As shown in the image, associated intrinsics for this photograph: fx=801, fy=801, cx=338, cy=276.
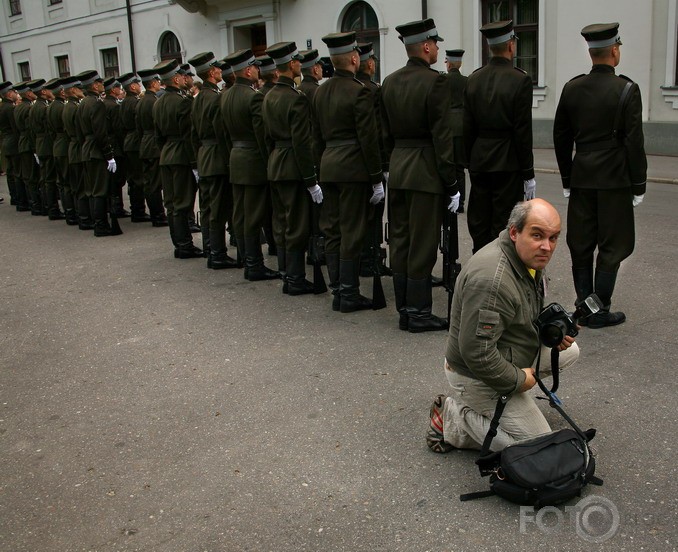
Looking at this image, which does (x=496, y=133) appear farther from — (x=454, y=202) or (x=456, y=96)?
(x=456, y=96)

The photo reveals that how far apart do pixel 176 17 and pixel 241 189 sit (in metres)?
18.3

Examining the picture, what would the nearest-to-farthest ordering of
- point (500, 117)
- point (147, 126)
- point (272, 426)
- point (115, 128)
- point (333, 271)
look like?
point (272, 426) < point (500, 117) < point (333, 271) < point (147, 126) < point (115, 128)

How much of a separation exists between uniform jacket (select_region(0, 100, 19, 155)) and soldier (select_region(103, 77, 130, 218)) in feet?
8.72

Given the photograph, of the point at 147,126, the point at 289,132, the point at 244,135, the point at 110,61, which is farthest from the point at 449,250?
the point at 110,61

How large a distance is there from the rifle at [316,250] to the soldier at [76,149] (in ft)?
14.7

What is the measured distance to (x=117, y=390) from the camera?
5250mm

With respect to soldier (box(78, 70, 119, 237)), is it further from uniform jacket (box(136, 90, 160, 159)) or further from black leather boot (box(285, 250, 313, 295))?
black leather boot (box(285, 250, 313, 295))

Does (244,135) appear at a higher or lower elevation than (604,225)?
higher

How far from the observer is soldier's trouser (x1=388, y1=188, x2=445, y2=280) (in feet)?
19.7

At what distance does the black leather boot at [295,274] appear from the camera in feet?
24.2

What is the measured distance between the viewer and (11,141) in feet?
43.9

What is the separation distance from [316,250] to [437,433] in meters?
3.38

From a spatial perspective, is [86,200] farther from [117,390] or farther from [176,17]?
[176,17]

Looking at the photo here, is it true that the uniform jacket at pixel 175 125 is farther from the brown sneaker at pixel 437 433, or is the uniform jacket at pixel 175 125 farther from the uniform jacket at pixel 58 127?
the brown sneaker at pixel 437 433
